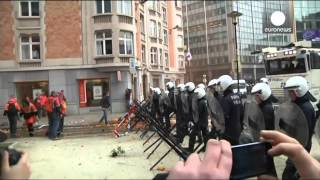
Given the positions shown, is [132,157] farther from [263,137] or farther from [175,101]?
[263,137]

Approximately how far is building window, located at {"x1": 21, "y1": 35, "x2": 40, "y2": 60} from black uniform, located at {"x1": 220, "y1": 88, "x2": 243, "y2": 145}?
29580mm

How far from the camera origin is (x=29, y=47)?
122ft

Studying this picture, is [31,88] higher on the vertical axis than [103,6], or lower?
lower

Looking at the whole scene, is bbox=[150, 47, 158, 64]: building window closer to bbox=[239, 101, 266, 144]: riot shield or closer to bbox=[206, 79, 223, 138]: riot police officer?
bbox=[206, 79, 223, 138]: riot police officer

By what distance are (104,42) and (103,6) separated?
2.67 m

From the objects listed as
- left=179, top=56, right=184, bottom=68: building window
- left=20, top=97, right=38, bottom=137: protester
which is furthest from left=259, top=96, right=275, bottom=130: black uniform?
left=179, top=56, right=184, bottom=68: building window

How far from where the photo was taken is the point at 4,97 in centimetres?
3594

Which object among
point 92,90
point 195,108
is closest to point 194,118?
point 195,108

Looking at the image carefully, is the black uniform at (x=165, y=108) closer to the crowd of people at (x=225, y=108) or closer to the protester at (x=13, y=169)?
the crowd of people at (x=225, y=108)

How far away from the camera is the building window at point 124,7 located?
3778 cm

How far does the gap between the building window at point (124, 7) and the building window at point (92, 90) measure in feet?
17.2

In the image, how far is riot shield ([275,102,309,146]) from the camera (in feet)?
20.0

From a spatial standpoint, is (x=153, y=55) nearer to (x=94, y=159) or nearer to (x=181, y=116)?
(x=181, y=116)

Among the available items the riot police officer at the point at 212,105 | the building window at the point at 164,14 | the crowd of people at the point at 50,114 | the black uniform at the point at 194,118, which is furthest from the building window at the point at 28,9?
the riot police officer at the point at 212,105
